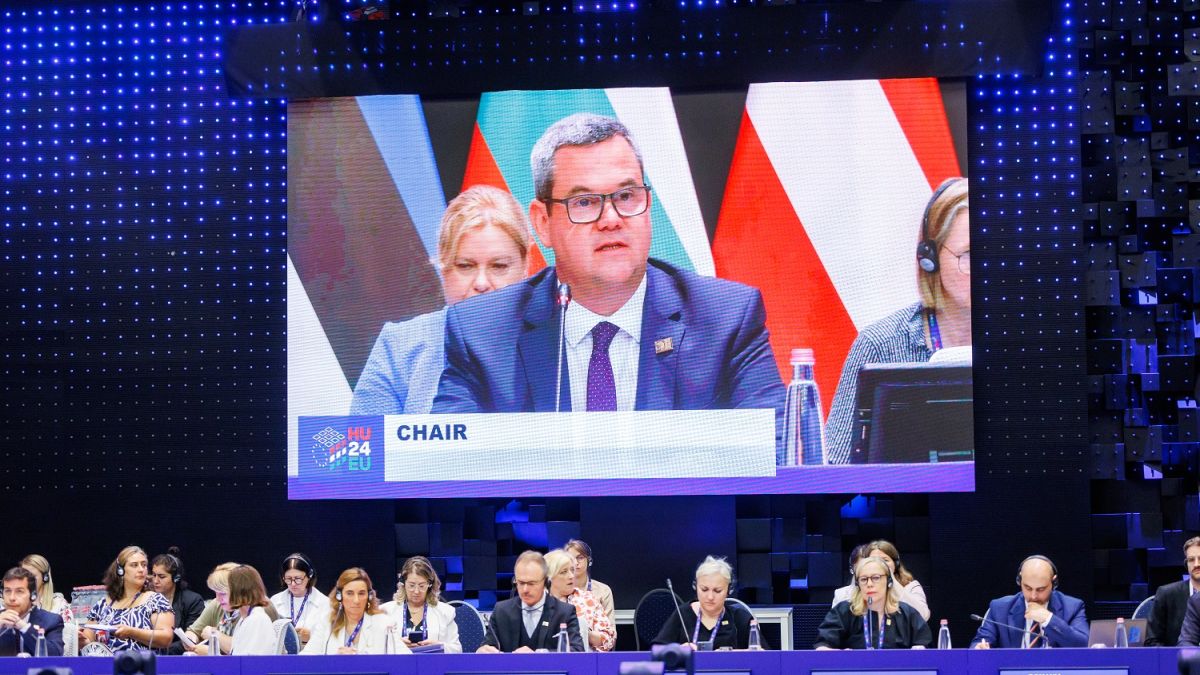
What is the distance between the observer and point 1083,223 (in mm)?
7656

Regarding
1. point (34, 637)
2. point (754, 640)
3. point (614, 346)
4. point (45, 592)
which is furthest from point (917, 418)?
point (45, 592)

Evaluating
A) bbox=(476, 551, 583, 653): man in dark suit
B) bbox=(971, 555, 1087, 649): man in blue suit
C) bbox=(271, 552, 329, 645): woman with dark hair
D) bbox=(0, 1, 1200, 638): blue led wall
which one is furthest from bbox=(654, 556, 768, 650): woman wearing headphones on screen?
bbox=(271, 552, 329, 645): woman with dark hair

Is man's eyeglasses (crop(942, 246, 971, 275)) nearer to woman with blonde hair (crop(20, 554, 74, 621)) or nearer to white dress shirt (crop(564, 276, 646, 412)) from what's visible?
white dress shirt (crop(564, 276, 646, 412))

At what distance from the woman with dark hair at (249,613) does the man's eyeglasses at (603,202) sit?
106 inches

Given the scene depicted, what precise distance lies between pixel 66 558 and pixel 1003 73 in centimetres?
574

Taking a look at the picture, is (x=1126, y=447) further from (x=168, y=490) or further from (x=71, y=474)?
(x=71, y=474)

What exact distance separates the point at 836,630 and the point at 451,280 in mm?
3034

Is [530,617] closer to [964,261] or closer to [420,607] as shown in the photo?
[420,607]

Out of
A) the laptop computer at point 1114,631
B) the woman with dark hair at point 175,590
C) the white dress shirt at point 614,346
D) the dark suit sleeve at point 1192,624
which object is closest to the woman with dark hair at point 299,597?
the woman with dark hair at point 175,590

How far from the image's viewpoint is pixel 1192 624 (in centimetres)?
580

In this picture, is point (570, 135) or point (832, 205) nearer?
point (832, 205)

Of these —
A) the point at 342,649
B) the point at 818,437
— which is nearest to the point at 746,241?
the point at 818,437

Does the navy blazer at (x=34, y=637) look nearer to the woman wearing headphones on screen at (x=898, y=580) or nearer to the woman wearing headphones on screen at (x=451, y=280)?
the woman wearing headphones on screen at (x=451, y=280)

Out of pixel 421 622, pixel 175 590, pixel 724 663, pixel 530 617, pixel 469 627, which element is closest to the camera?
pixel 724 663
